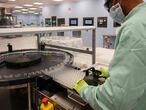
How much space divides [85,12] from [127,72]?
568 centimetres

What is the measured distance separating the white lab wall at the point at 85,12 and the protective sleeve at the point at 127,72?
4072 millimetres

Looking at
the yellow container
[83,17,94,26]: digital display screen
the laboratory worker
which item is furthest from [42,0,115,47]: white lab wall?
the laboratory worker

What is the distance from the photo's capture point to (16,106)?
3.99ft

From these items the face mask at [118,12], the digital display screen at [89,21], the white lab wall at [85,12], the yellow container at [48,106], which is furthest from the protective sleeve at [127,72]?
the digital display screen at [89,21]

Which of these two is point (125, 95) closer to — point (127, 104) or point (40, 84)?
point (127, 104)

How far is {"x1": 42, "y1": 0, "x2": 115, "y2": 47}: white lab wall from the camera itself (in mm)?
5492

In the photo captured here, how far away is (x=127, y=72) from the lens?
636 millimetres

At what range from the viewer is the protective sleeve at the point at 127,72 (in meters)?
0.63

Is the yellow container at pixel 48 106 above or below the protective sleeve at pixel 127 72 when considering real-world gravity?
below

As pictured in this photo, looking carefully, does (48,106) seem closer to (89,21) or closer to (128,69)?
(128,69)

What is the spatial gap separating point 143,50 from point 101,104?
0.28 m

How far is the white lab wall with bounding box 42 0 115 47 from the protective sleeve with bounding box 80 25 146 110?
407 cm

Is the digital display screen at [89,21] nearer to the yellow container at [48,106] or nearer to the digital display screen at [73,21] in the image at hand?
the digital display screen at [73,21]

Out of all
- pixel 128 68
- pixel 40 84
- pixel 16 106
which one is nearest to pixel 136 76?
pixel 128 68
